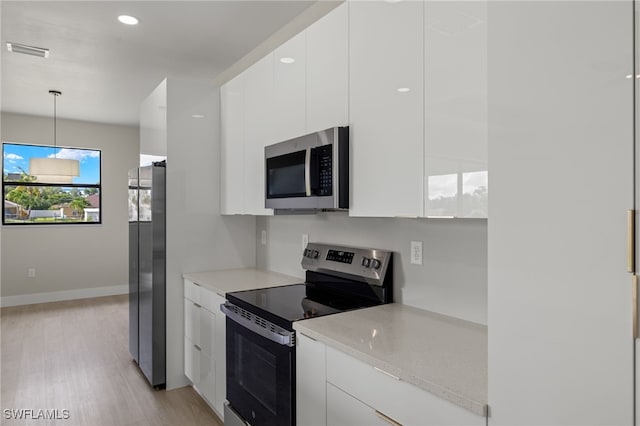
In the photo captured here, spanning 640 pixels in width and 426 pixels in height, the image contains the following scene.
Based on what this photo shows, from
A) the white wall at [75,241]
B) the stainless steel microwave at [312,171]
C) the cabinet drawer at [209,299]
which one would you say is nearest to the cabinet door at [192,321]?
the cabinet drawer at [209,299]

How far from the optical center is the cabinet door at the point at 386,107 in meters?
1.54

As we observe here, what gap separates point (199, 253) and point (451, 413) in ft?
7.89

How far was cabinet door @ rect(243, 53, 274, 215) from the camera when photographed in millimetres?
2496

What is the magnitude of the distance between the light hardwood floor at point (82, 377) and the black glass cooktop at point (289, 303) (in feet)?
2.96

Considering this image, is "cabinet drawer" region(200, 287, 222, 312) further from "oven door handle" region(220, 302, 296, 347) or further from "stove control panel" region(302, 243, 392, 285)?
"stove control panel" region(302, 243, 392, 285)

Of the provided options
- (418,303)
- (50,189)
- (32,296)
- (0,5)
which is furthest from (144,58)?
(32,296)

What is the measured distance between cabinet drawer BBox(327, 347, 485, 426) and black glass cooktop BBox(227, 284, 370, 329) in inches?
14.2

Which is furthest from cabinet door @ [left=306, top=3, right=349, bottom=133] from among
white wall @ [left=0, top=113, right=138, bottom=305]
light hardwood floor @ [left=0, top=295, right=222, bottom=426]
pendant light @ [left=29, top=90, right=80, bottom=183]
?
white wall @ [left=0, top=113, right=138, bottom=305]

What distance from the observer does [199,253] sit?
3123 millimetres

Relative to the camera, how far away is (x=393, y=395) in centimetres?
125

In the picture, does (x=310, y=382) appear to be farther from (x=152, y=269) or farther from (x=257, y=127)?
(x=152, y=269)

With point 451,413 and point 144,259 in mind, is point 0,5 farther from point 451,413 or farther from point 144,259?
point 451,413

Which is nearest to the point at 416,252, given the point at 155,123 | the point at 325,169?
the point at 325,169

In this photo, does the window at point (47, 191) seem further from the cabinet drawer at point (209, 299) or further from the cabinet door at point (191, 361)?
the cabinet drawer at point (209, 299)
